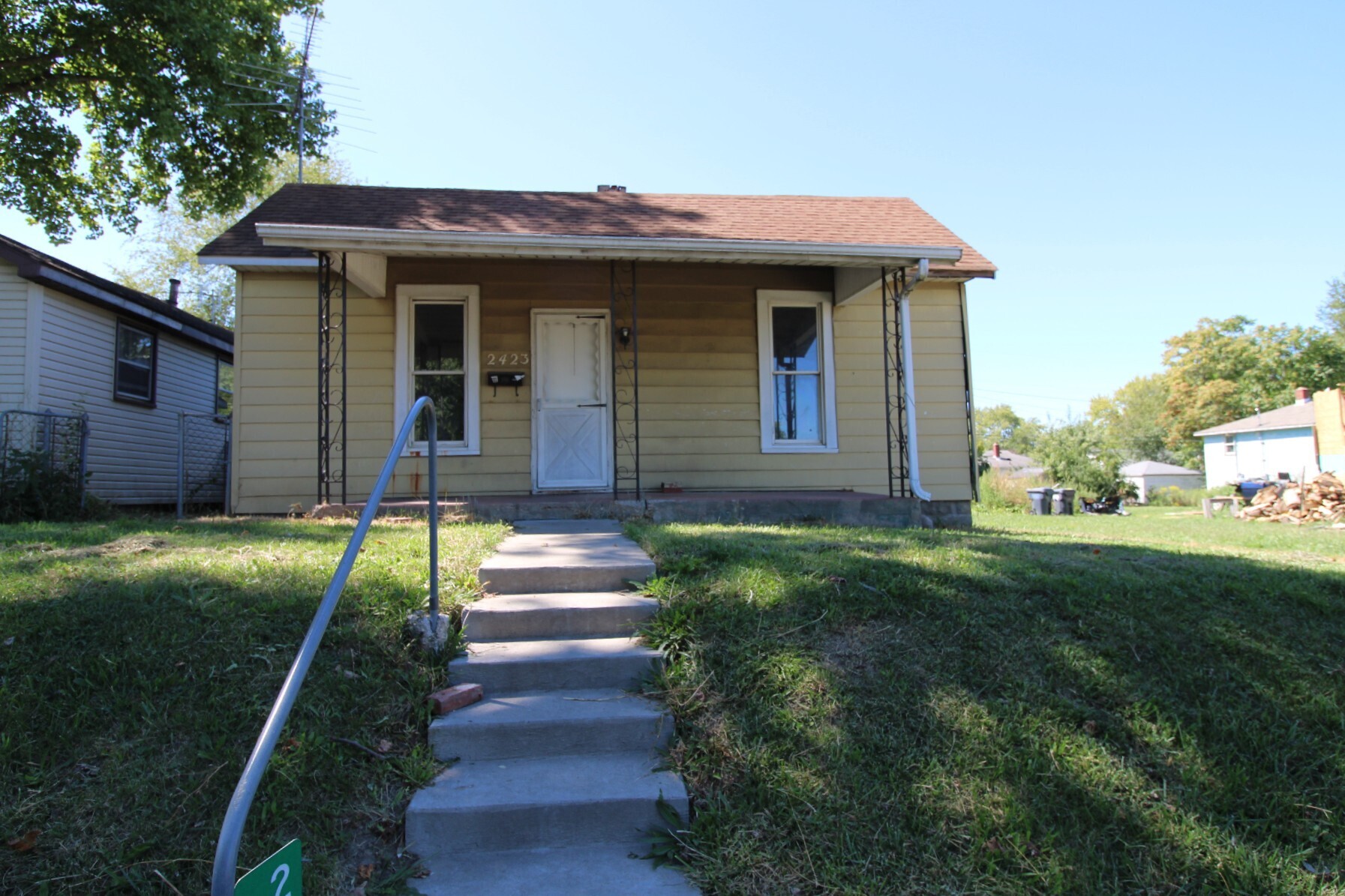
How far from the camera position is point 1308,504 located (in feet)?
50.3

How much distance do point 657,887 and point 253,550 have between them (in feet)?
11.7

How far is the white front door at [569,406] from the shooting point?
8508mm

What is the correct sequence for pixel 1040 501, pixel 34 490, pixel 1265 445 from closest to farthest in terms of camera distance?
pixel 34 490, pixel 1040 501, pixel 1265 445

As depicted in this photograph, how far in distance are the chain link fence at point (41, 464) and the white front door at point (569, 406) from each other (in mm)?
5669

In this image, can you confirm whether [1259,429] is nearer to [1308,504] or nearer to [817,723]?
[1308,504]

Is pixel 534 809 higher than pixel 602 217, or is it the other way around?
pixel 602 217

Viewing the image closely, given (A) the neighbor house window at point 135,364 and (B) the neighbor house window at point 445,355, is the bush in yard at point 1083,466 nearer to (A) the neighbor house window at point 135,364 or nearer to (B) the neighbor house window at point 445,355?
(B) the neighbor house window at point 445,355

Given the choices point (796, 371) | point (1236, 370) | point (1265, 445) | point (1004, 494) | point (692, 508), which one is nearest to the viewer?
point (692, 508)

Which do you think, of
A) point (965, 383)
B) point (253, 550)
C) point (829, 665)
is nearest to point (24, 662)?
point (253, 550)

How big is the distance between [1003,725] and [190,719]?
2929 mm

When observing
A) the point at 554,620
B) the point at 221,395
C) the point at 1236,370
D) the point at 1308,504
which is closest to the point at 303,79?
the point at 221,395

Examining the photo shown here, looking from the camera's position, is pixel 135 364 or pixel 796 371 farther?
pixel 135 364

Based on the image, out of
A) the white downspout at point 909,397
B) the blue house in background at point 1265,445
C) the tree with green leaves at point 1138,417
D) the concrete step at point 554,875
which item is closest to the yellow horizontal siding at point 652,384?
the white downspout at point 909,397

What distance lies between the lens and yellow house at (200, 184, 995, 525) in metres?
7.82
